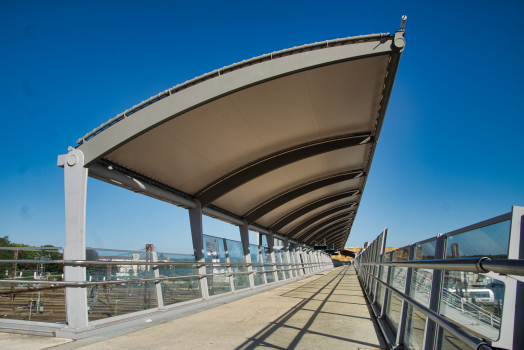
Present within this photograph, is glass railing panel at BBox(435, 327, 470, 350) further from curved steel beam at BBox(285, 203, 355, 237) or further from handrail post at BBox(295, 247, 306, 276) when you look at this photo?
handrail post at BBox(295, 247, 306, 276)

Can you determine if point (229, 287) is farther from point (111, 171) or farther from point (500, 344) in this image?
point (500, 344)

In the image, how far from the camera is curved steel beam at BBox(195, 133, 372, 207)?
10109 millimetres

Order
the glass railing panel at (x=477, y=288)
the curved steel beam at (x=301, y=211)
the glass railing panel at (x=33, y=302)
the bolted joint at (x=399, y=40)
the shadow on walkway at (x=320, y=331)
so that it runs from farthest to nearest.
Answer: the curved steel beam at (x=301, y=211), the bolted joint at (x=399, y=40), the glass railing panel at (x=33, y=302), the shadow on walkway at (x=320, y=331), the glass railing panel at (x=477, y=288)

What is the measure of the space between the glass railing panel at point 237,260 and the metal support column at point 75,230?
21.8ft

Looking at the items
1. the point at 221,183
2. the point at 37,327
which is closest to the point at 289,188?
the point at 221,183

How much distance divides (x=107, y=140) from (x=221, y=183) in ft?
15.1

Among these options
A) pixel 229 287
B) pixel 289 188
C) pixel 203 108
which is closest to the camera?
pixel 203 108

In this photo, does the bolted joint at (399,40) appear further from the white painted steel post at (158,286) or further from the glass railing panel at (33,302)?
the glass railing panel at (33,302)

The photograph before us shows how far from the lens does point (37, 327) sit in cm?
525

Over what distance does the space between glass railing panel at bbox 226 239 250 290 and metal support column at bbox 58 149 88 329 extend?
6641 mm

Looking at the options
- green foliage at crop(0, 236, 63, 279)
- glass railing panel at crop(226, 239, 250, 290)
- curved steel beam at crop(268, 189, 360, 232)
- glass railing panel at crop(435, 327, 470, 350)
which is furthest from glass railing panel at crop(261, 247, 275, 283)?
glass railing panel at crop(435, 327, 470, 350)

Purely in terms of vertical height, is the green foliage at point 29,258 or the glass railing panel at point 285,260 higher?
the green foliage at point 29,258

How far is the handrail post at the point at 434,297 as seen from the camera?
8.63ft

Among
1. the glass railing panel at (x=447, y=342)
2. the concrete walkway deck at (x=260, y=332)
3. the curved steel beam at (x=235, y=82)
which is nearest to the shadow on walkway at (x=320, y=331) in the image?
the concrete walkway deck at (x=260, y=332)
